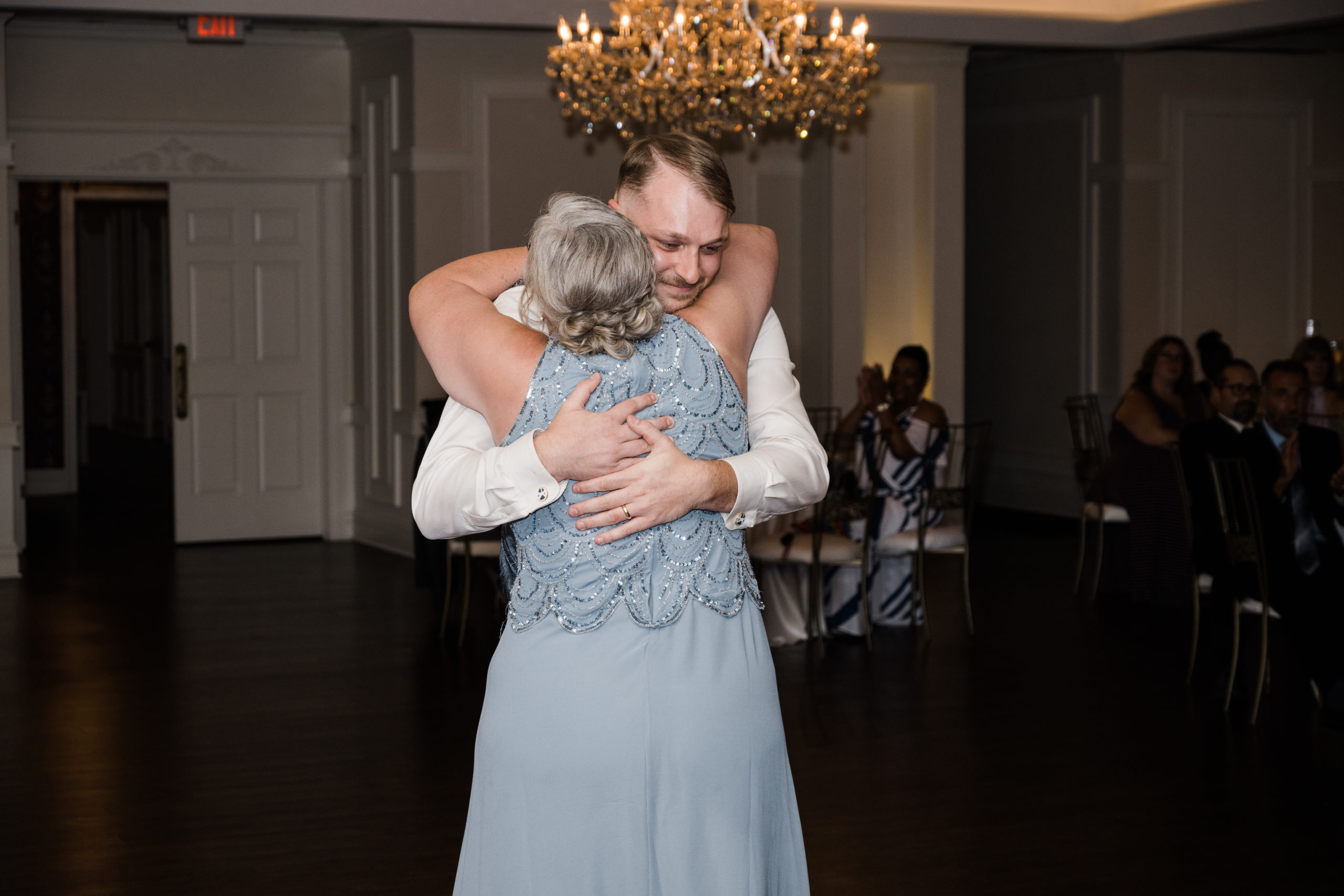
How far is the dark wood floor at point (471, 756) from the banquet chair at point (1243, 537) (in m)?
0.21

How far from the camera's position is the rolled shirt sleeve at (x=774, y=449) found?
192 cm

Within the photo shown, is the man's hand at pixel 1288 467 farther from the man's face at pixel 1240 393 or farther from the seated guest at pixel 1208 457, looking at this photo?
the man's face at pixel 1240 393

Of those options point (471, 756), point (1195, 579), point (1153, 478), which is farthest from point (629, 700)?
point (1153, 478)

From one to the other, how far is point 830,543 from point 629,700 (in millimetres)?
4028

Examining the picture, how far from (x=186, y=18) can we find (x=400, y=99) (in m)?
1.24

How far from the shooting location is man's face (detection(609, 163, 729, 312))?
1928 millimetres

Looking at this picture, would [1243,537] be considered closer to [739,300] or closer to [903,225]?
[739,300]

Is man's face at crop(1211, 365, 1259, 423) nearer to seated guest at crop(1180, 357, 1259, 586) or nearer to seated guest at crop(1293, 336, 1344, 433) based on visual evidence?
seated guest at crop(1180, 357, 1259, 586)

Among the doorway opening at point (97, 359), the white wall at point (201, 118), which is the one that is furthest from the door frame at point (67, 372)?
the white wall at point (201, 118)

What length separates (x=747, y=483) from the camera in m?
1.90

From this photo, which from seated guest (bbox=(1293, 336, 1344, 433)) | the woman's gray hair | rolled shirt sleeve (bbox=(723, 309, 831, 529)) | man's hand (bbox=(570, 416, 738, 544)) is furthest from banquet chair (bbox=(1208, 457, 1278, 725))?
the woman's gray hair

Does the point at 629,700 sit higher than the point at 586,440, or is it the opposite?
the point at 586,440

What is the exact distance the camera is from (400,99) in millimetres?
8180

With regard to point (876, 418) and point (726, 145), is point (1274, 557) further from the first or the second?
point (726, 145)
